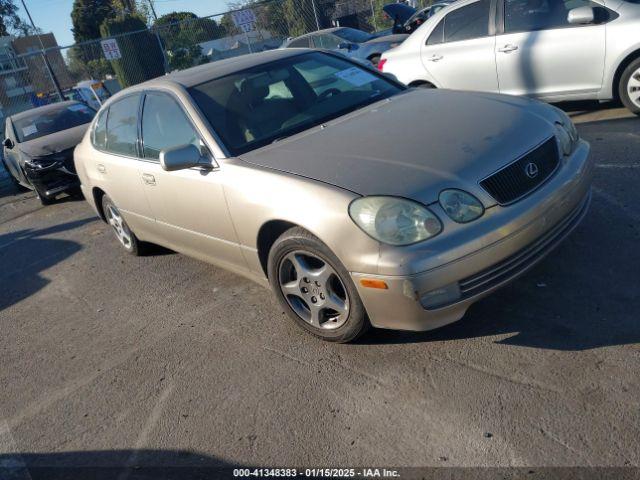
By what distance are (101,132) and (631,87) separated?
535 centimetres

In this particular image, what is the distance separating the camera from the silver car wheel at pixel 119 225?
5725 millimetres

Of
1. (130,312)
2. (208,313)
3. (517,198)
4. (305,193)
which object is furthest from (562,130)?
(130,312)

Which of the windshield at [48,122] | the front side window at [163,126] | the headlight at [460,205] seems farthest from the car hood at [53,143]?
the headlight at [460,205]

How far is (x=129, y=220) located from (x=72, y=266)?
1.27 m

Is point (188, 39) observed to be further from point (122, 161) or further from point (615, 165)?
point (615, 165)

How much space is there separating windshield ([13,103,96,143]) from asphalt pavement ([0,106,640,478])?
6.05 metres

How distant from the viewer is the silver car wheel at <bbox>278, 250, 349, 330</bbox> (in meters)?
3.33

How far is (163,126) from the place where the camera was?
14.5ft

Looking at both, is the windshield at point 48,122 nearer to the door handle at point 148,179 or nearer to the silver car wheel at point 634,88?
the door handle at point 148,179

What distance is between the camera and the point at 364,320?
3266 millimetres

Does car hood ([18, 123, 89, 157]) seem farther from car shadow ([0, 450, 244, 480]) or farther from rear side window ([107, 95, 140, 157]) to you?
car shadow ([0, 450, 244, 480])

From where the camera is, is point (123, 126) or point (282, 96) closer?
point (282, 96)

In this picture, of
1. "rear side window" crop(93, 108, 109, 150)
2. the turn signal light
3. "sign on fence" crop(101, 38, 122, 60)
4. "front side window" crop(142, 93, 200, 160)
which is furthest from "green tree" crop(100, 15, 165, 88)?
the turn signal light

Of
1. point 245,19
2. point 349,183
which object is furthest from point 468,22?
point 245,19
